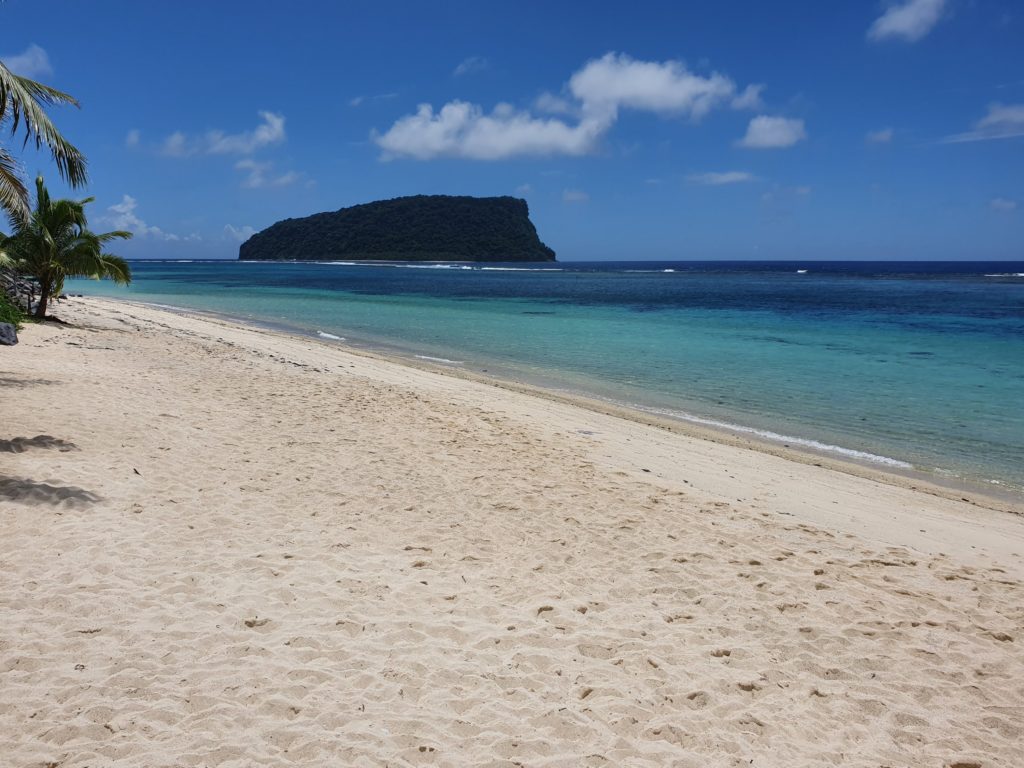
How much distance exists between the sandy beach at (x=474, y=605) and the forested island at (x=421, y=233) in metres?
139

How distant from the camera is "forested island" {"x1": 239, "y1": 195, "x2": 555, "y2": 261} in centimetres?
14912

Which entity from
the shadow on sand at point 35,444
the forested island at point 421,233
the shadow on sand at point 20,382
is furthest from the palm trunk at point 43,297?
the forested island at point 421,233

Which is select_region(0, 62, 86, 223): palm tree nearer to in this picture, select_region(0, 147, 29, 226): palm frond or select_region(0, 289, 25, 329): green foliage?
select_region(0, 147, 29, 226): palm frond

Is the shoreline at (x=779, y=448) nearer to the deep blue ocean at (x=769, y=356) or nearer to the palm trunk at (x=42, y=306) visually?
the deep blue ocean at (x=769, y=356)

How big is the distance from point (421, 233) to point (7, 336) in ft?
474

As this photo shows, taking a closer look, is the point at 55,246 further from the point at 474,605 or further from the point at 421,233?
the point at 421,233

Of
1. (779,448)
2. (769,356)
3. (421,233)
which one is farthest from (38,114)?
(421,233)

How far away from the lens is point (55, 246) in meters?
17.1

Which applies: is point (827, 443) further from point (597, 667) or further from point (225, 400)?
point (225, 400)

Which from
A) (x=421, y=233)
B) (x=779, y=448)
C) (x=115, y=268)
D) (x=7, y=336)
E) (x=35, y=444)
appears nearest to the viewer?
(x=35, y=444)

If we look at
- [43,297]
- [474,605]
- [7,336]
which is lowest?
[474,605]

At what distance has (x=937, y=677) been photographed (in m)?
3.98

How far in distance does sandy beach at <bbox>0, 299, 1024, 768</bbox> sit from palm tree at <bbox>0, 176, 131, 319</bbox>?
413 inches

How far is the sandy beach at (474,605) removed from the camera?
3.26 m
